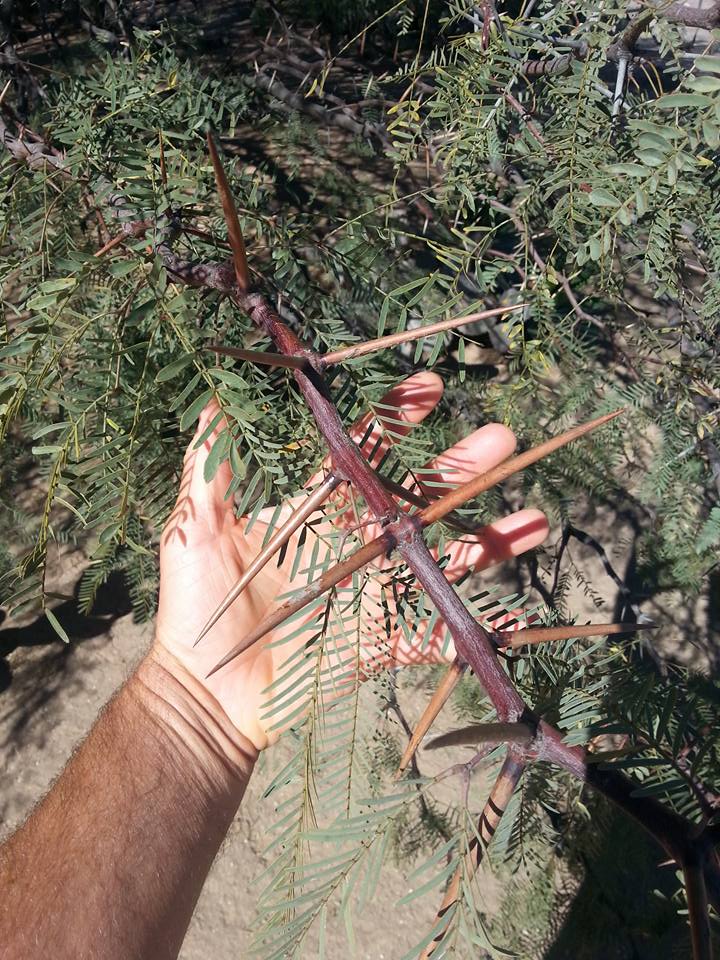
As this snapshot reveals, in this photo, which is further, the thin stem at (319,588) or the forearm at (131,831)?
the forearm at (131,831)

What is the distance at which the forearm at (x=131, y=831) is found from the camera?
1.90ft

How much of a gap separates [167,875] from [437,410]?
70cm

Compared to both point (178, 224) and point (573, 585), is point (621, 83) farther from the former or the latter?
point (573, 585)

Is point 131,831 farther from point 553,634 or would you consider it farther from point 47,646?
point 47,646

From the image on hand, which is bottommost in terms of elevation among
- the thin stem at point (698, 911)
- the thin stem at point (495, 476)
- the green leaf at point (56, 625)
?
the thin stem at point (698, 911)

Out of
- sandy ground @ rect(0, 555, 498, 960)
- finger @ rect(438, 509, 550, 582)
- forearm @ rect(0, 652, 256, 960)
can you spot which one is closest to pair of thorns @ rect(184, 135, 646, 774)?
finger @ rect(438, 509, 550, 582)

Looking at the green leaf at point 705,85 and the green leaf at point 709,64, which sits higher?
the green leaf at point 709,64

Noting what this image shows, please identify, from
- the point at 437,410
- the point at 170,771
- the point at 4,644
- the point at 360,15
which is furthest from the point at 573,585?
the point at 4,644

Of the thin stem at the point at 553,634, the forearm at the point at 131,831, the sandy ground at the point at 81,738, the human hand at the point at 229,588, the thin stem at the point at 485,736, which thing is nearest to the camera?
the thin stem at the point at 485,736

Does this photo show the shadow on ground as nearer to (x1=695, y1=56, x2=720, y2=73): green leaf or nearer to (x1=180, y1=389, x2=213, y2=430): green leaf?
(x1=180, y1=389, x2=213, y2=430): green leaf

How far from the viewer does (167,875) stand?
2.08 ft

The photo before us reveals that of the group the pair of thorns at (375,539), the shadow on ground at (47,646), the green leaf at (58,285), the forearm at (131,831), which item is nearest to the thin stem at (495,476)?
the pair of thorns at (375,539)

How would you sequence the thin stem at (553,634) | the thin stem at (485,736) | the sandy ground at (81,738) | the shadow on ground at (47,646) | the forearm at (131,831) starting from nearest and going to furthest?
the thin stem at (485,736) → the thin stem at (553,634) → the forearm at (131,831) → the sandy ground at (81,738) → the shadow on ground at (47,646)

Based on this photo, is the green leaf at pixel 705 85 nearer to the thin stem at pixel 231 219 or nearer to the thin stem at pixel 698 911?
the thin stem at pixel 231 219
